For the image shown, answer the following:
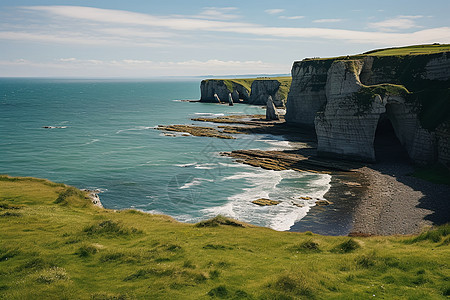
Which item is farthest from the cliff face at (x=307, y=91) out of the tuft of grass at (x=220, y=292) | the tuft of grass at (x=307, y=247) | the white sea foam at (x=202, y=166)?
the tuft of grass at (x=220, y=292)

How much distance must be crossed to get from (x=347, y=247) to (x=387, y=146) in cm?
6284

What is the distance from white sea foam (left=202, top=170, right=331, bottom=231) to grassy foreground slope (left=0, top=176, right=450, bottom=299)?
12646mm

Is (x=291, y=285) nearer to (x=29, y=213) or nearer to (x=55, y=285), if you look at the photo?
(x=55, y=285)

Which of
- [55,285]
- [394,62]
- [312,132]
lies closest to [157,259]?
[55,285]

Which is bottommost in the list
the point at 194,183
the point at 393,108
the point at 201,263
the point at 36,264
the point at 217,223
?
the point at 194,183

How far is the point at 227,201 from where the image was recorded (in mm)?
50281

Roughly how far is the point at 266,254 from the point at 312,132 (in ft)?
284

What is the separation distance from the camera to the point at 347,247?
24.9 metres

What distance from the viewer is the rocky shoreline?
1617 inches

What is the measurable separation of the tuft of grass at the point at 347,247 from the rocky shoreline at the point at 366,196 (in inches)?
522

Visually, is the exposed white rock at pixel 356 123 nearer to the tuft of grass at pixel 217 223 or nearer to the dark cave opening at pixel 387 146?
the dark cave opening at pixel 387 146

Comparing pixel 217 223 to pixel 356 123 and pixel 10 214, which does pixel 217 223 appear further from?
pixel 356 123

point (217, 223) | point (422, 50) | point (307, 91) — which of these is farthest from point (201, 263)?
point (307, 91)

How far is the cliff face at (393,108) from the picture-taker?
6300 cm
